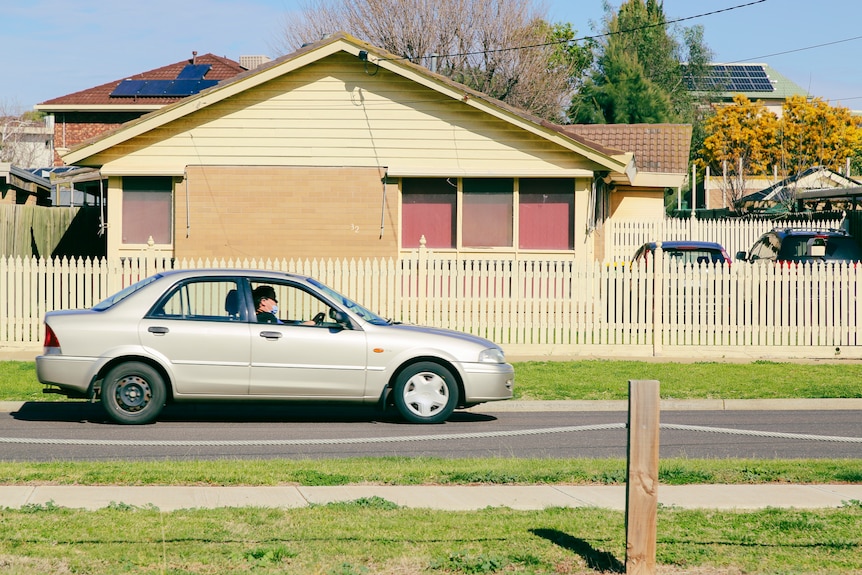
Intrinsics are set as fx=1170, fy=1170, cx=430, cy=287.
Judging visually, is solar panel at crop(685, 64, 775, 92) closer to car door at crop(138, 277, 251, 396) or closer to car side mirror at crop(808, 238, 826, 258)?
car side mirror at crop(808, 238, 826, 258)

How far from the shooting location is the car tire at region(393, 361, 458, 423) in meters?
12.3

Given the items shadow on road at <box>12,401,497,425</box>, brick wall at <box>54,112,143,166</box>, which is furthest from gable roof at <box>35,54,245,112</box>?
shadow on road at <box>12,401,497,425</box>

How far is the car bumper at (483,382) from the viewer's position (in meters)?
12.3

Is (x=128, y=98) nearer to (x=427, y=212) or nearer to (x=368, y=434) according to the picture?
(x=427, y=212)

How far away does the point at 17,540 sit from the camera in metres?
6.40

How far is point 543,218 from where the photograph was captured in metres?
21.8

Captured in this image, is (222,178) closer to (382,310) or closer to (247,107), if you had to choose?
(247,107)

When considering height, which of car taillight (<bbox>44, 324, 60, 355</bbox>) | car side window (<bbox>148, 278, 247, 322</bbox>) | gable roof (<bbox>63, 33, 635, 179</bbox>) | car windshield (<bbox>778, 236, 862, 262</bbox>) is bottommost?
car taillight (<bbox>44, 324, 60, 355</bbox>)

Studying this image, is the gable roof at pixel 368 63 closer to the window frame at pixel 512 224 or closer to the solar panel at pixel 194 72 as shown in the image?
the window frame at pixel 512 224

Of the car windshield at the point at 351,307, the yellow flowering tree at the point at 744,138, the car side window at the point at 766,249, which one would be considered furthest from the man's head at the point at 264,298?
the yellow flowering tree at the point at 744,138

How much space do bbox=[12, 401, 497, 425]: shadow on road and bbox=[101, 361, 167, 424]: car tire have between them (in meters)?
0.36

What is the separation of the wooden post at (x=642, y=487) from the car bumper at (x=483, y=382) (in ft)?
21.0

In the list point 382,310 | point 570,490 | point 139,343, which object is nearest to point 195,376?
point 139,343

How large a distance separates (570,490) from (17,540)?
3917mm
